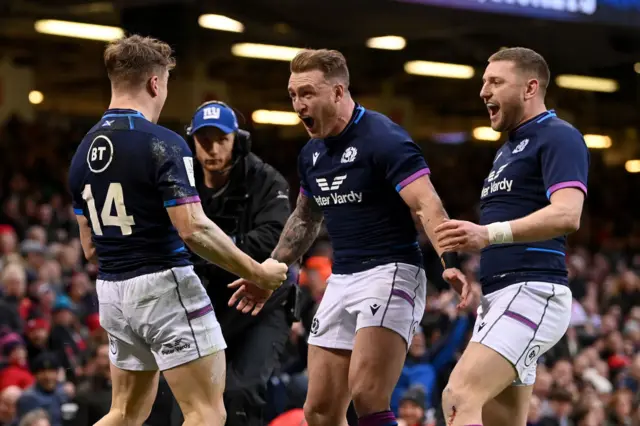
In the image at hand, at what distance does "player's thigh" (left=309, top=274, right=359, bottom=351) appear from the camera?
6.48 meters

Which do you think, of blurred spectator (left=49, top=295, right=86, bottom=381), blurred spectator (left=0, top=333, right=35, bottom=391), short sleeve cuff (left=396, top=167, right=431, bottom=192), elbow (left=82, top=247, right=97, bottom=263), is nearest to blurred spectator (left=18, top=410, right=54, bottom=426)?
blurred spectator (left=0, top=333, right=35, bottom=391)

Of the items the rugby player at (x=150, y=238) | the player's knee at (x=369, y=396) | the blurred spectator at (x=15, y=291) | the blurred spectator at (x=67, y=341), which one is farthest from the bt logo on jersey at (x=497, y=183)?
the blurred spectator at (x=15, y=291)

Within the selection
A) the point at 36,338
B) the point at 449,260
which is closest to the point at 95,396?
the point at 36,338

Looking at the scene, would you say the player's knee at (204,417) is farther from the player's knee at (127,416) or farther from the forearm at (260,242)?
the forearm at (260,242)

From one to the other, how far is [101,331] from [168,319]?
5.99 m

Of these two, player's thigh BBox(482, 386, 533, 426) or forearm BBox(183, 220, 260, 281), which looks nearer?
forearm BBox(183, 220, 260, 281)

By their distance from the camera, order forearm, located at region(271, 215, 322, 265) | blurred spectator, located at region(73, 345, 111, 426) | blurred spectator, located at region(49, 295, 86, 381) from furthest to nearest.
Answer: blurred spectator, located at region(49, 295, 86, 381) < blurred spectator, located at region(73, 345, 111, 426) < forearm, located at region(271, 215, 322, 265)

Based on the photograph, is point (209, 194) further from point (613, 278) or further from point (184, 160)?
point (613, 278)

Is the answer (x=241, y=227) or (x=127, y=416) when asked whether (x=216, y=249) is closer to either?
(x=127, y=416)

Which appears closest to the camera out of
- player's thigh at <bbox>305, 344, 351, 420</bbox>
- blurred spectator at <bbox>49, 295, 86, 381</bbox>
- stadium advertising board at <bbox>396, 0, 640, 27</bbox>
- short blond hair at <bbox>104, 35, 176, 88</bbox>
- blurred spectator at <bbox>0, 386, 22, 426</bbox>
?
short blond hair at <bbox>104, 35, 176, 88</bbox>

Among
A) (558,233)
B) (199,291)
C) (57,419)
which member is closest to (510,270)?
(558,233)

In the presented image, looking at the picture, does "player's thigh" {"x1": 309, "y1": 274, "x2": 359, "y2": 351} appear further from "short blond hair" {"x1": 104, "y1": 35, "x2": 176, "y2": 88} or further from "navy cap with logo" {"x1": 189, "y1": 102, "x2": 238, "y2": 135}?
"navy cap with logo" {"x1": 189, "y1": 102, "x2": 238, "y2": 135}

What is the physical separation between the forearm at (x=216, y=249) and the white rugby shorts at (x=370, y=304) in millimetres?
614

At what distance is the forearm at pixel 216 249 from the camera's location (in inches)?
230
